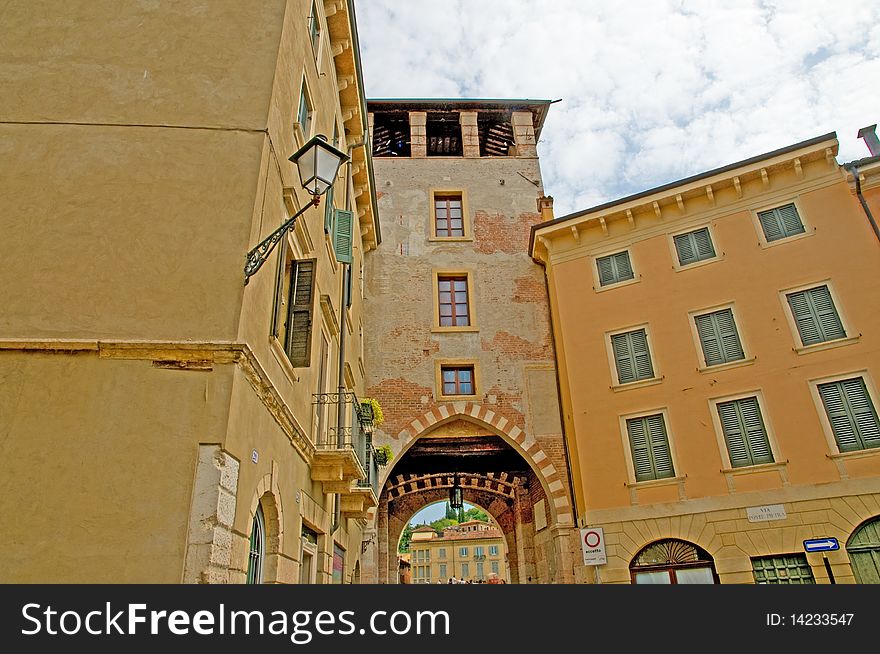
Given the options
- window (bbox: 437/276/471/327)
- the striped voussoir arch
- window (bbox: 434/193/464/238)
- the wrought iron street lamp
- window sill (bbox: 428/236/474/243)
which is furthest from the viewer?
window (bbox: 434/193/464/238)

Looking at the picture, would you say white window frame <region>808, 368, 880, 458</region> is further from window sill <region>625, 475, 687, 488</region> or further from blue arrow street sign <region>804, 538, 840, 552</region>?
window sill <region>625, 475, 687, 488</region>

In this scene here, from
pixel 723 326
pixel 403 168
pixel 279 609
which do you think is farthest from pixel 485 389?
pixel 279 609

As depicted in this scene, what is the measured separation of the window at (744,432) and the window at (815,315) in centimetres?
208

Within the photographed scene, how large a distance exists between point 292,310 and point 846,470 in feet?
40.8

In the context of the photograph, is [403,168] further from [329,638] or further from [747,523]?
[329,638]

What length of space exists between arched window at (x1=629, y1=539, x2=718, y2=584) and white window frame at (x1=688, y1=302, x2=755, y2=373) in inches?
171

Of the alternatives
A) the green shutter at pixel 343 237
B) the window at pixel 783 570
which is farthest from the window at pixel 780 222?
the green shutter at pixel 343 237

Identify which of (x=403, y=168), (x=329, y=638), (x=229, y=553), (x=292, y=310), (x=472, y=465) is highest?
(x=403, y=168)

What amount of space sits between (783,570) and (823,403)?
12.6ft

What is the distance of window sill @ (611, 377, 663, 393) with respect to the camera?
1560 cm

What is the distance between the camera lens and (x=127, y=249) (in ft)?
20.0

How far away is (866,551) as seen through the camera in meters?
12.5

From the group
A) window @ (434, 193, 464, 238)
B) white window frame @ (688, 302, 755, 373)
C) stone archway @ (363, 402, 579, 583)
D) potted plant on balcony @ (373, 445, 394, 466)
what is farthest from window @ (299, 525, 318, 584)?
window @ (434, 193, 464, 238)

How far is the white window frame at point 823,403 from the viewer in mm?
13055
